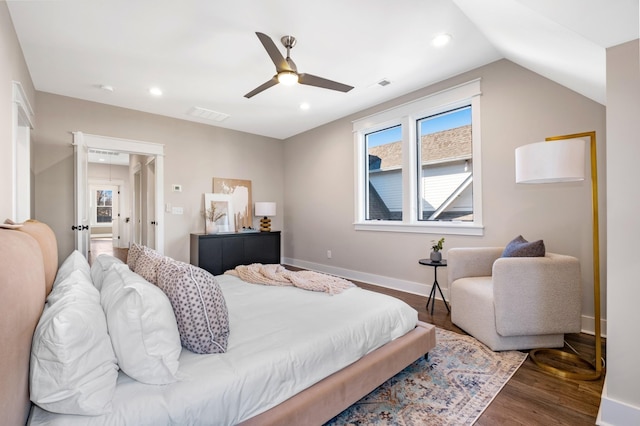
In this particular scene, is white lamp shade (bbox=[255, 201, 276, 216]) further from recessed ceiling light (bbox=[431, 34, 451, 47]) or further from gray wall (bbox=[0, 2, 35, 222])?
recessed ceiling light (bbox=[431, 34, 451, 47])

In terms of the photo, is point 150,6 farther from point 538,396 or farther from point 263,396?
point 538,396

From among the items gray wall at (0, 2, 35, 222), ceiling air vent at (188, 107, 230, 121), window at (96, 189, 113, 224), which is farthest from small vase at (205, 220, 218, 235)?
window at (96, 189, 113, 224)

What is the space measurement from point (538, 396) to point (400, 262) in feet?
7.81

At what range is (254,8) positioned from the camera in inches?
91.0

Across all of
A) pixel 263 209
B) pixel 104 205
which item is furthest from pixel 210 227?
pixel 104 205

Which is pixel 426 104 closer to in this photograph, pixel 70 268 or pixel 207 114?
pixel 207 114

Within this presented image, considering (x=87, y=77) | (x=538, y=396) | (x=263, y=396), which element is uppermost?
(x=87, y=77)

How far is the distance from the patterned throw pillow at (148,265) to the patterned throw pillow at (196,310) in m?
0.17

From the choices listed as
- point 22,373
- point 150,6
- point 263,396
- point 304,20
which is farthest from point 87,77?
point 263,396

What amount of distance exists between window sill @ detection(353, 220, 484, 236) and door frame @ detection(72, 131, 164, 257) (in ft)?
10.3

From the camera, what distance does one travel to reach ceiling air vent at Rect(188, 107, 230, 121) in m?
4.51

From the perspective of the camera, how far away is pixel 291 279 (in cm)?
254

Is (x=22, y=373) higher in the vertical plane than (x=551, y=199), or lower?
lower

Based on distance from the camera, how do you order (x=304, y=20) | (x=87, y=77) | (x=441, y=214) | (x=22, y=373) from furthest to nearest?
(x=441, y=214) → (x=87, y=77) → (x=304, y=20) → (x=22, y=373)
